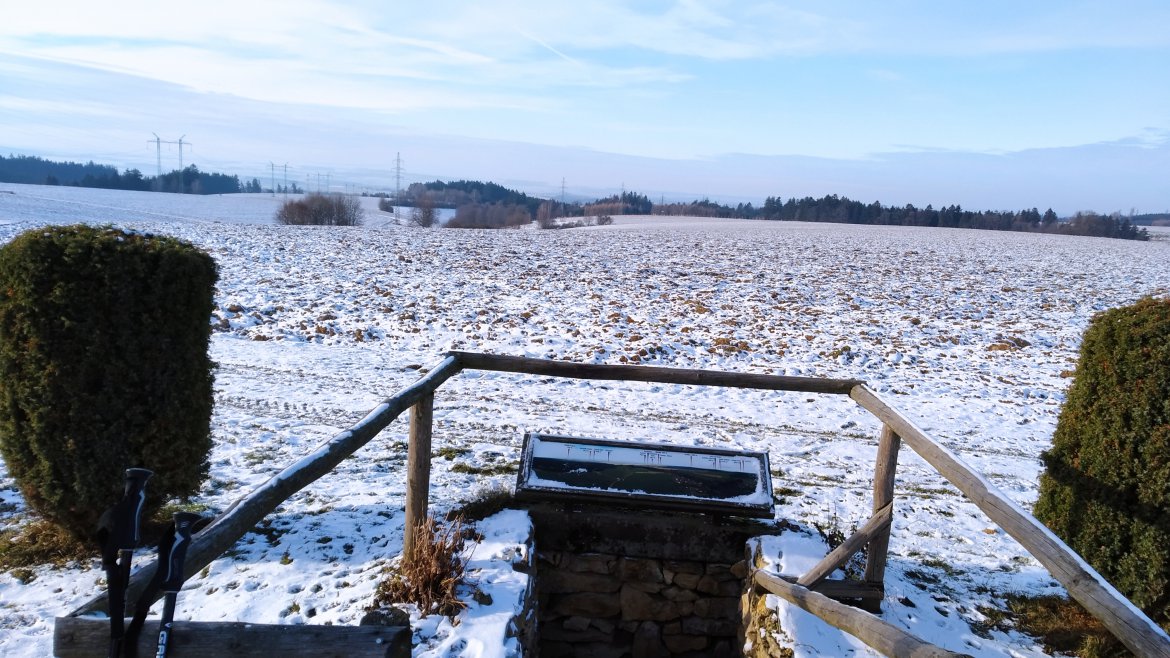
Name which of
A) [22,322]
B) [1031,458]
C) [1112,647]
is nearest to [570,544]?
[1112,647]

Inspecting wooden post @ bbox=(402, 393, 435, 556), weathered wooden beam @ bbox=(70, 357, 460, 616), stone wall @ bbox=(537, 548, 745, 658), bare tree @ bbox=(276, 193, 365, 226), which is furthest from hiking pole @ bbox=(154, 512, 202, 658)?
bare tree @ bbox=(276, 193, 365, 226)

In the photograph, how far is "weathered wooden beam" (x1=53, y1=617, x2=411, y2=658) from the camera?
6.73ft

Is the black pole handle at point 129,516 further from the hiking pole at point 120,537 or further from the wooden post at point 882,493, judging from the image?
Answer: the wooden post at point 882,493

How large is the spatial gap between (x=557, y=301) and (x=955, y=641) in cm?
1234

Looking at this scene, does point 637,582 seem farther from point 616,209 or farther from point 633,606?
point 616,209

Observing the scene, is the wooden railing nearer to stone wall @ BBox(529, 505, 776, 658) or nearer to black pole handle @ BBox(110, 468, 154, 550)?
black pole handle @ BBox(110, 468, 154, 550)

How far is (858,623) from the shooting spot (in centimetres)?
360

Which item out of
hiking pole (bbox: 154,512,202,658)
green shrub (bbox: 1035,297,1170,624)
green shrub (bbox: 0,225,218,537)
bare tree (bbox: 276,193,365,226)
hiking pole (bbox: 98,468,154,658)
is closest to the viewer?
hiking pole (bbox: 98,468,154,658)

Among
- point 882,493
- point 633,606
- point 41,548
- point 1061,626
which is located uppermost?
point 882,493

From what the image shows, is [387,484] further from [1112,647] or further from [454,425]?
[1112,647]

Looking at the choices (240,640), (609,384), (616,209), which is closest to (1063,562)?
(240,640)

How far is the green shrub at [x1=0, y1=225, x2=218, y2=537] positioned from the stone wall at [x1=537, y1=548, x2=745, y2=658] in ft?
9.53

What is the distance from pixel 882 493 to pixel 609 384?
582 cm

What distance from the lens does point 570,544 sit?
221 inches
